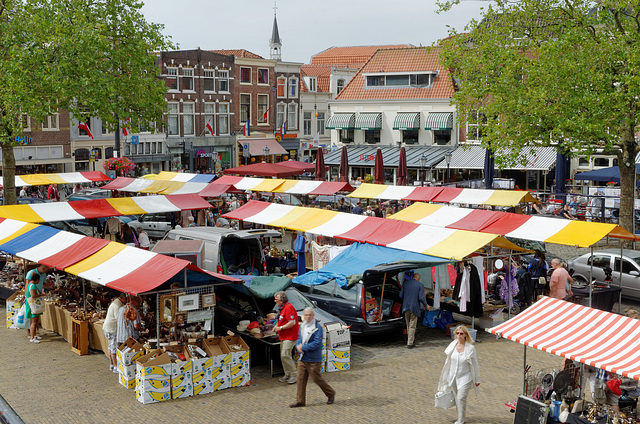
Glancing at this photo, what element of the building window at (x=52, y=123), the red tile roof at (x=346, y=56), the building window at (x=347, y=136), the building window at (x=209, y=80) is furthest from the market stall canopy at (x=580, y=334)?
the red tile roof at (x=346, y=56)

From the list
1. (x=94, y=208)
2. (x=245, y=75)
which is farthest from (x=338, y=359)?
(x=245, y=75)

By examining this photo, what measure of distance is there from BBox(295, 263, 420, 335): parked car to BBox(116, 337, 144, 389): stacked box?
421 cm

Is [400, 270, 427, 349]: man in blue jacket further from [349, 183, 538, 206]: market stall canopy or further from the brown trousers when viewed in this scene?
[349, 183, 538, 206]: market stall canopy

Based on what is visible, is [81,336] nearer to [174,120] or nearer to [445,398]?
[445,398]

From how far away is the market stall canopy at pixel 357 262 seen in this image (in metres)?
14.2

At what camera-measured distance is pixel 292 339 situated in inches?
444

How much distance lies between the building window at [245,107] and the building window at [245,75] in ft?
3.81

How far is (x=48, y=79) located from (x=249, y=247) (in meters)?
11.7

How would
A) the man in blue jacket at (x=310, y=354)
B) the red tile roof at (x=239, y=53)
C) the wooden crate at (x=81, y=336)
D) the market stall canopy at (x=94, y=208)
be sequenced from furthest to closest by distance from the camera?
the red tile roof at (x=239, y=53) → the market stall canopy at (x=94, y=208) → the wooden crate at (x=81, y=336) → the man in blue jacket at (x=310, y=354)

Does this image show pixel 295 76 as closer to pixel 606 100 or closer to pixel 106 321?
pixel 606 100

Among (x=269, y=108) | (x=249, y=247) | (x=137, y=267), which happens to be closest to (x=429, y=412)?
(x=137, y=267)

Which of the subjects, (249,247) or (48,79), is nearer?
(249,247)

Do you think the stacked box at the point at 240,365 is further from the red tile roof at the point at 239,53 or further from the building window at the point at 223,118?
the red tile roof at the point at 239,53

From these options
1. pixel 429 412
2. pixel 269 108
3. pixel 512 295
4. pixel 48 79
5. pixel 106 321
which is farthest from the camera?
pixel 269 108
